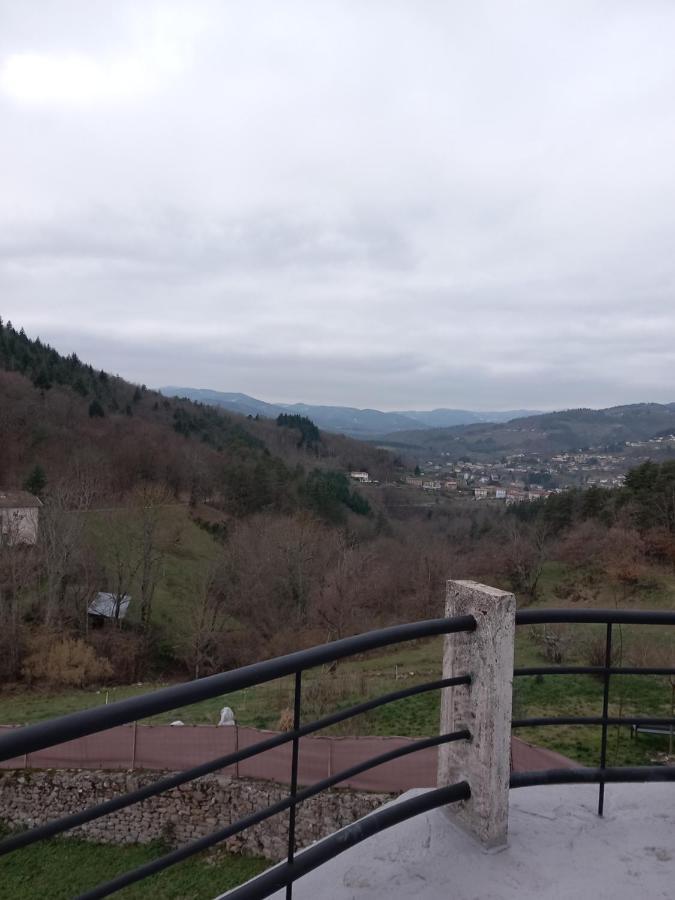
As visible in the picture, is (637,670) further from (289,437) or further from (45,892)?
(289,437)

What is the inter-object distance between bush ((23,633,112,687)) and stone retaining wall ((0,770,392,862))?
380 inches

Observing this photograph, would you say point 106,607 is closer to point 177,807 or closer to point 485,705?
point 177,807

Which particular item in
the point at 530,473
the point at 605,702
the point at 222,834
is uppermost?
the point at 605,702

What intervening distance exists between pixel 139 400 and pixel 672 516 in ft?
219

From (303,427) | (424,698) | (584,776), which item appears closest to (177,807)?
(424,698)

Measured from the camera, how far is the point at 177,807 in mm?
12586

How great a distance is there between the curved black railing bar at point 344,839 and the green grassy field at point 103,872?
10365 millimetres

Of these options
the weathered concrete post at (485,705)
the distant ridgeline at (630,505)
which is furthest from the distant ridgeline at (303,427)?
the weathered concrete post at (485,705)

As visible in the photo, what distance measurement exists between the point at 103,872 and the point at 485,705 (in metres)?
13.0

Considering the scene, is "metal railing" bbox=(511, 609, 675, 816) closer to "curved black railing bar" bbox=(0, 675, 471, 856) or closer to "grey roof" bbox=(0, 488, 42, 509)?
"curved black railing bar" bbox=(0, 675, 471, 856)

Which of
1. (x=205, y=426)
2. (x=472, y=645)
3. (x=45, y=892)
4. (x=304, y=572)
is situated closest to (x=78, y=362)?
(x=205, y=426)

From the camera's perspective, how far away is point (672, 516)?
121ft

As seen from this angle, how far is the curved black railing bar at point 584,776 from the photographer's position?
8.54 feet

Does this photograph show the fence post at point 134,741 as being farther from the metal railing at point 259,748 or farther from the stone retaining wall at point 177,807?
the metal railing at point 259,748
